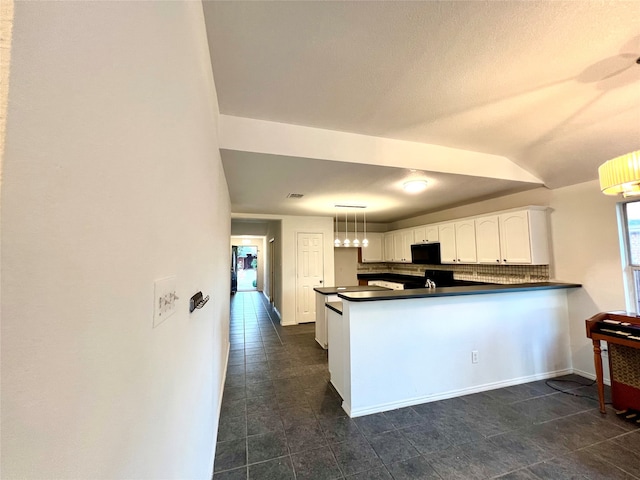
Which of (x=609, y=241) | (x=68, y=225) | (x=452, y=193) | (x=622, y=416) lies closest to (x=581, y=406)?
(x=622, y=416)

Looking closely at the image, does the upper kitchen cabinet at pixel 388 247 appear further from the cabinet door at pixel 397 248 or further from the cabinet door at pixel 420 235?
the cabinet door at pixel 420 235

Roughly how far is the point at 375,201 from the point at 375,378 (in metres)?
2.65

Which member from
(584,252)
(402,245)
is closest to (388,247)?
(402,245)

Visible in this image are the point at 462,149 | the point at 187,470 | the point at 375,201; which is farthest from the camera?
the point at 375,201

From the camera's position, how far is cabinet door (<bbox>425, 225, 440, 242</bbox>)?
4965 mm

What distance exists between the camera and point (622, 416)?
7.72 ft

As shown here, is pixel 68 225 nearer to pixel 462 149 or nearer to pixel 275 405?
pixel 275 405

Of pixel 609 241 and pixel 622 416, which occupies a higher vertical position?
pixel 609 241

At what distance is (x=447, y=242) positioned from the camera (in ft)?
15.4

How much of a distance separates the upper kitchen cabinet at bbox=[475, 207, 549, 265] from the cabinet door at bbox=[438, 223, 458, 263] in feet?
2.05

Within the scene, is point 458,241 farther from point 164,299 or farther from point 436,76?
point 164,299

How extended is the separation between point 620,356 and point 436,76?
313 centimetres

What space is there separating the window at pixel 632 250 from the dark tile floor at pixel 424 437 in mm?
1093

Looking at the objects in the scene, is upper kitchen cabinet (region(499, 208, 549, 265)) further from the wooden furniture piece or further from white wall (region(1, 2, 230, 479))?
white wall (region(1, 2, 230, 479))
